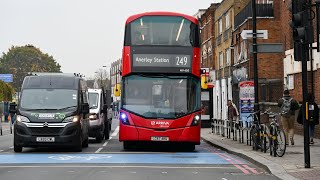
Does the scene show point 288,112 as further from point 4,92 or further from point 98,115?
point 4,92

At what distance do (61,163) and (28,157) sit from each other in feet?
7.56

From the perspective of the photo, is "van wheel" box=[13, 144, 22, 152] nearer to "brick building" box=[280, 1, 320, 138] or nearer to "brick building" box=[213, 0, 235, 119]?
"brick building" box=[280, 1, 320, 138]

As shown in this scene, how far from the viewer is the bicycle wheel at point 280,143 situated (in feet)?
53.0

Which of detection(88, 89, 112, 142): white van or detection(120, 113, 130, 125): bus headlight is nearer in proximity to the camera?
detection(120, 113, 130, 125): bus headlight

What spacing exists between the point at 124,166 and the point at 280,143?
14.2 feet

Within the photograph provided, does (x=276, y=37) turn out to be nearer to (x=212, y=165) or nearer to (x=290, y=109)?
(x=290, y=109)

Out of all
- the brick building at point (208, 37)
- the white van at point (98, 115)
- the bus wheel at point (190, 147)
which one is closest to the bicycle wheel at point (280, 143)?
the bus wheel at point (190, 147)

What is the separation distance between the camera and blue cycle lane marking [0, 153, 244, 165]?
16094mm

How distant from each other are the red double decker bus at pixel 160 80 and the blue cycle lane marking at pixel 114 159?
3.52 ft

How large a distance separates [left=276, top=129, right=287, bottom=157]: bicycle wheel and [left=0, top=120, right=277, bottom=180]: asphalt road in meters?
0.96

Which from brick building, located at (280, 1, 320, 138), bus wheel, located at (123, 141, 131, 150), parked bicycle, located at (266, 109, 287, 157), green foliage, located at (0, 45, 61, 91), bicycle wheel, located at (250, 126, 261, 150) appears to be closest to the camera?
parked bicycle, located at (266, 109, 287, 157)

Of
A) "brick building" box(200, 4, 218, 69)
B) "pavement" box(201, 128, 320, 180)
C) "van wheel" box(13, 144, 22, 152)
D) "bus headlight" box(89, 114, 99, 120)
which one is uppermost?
"brick building" box(200, 4, 218, 69)

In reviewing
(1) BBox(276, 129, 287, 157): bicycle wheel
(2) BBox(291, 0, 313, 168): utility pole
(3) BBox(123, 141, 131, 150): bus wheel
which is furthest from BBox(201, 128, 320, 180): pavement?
(3) BBox(123, 141, 131, 150): bus wheel

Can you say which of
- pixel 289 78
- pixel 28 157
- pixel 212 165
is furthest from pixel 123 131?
pixel 289 78
